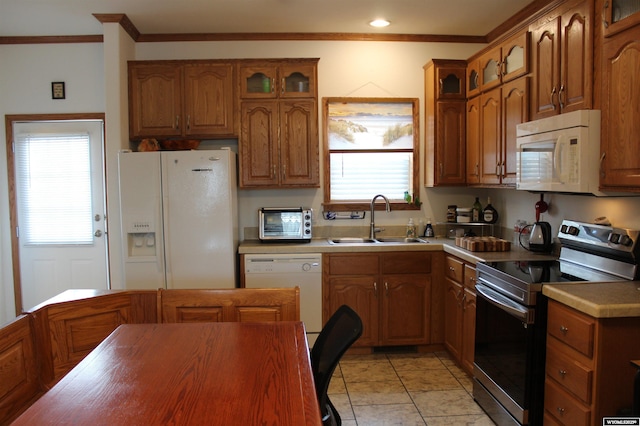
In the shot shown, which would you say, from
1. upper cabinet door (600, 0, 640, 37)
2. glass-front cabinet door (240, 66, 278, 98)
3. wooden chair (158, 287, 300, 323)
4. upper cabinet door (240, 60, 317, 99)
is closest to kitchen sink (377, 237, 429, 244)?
upper cabinet door (240, 60, 317, 99)

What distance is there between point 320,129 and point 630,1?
244cm

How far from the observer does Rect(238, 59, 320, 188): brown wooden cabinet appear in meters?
3.89

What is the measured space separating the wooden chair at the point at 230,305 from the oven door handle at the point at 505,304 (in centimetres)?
109

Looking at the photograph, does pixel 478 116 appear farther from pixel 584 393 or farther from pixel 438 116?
pixel 584 393

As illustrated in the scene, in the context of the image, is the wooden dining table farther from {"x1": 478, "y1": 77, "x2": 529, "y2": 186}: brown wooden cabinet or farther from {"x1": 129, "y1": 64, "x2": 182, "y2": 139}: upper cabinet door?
{"x1": 129, "y1": 64, "x2": 182, "y2": 139}: upper cabinet door

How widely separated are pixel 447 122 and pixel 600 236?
1739 millimetres

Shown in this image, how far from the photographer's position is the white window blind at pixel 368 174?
168 inches

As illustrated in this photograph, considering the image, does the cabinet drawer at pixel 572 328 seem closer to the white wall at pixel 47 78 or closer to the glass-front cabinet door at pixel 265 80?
the glass-front cabinet door at pixel 265 80

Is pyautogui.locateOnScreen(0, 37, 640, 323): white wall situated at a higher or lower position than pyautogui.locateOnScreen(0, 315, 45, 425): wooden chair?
higher

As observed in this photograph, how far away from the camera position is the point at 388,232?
4281 millimetres

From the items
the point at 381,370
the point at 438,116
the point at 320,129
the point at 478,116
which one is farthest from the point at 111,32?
the point at 381,370

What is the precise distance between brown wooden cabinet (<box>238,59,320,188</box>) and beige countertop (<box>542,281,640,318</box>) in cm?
220

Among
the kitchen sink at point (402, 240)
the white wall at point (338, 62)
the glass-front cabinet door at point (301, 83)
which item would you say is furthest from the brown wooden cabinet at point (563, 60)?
the glass-front cabinet door at point (301, 83)

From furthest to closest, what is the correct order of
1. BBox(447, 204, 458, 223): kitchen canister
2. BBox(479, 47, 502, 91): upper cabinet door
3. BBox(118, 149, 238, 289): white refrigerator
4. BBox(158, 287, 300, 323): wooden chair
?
BBox(447, 204, 458, 223): kitchen canister < BBox(118, 149, 238, 289): white refrigerator < BBox(479, 47, 502, 91): upper cabinet door < BBox(158, 287, 300, 323): wooden chair
